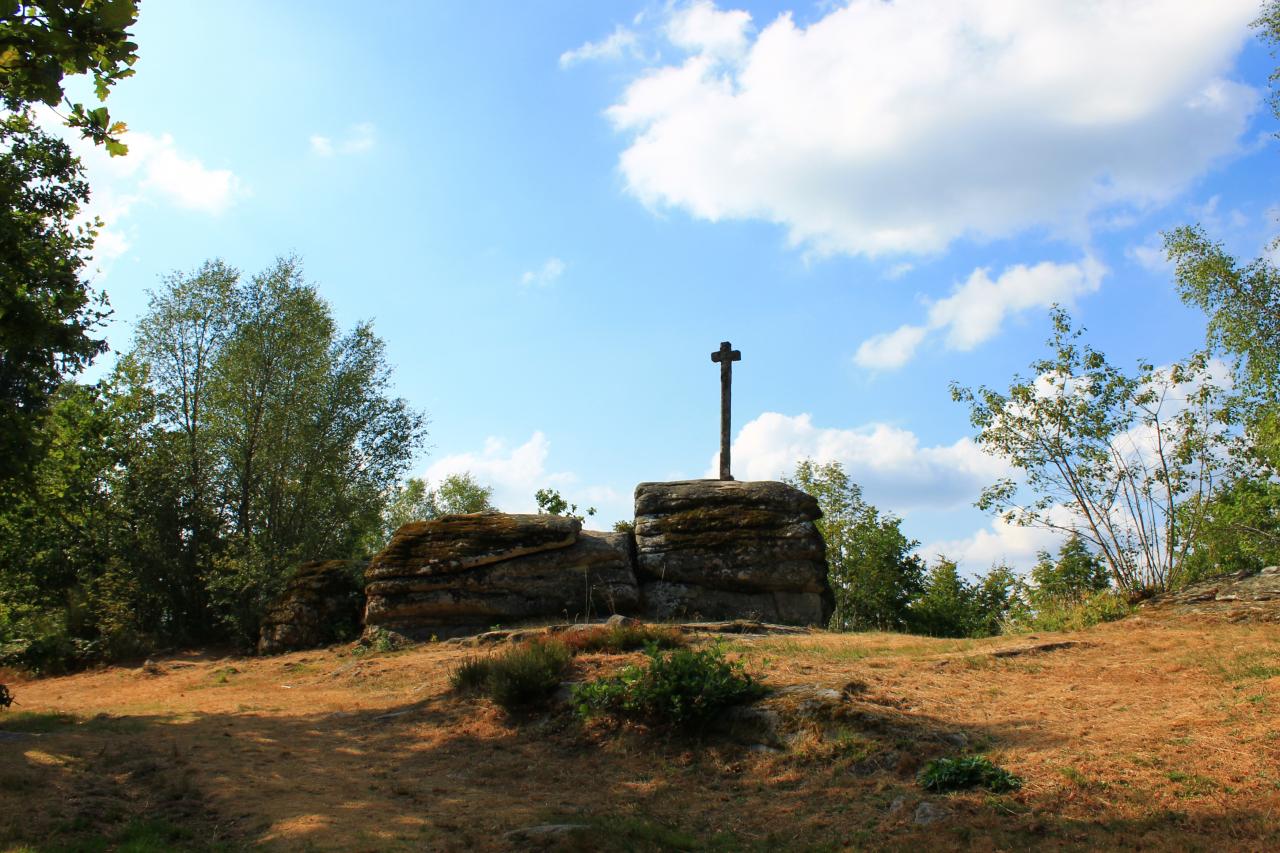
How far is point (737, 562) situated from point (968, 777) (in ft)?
35.7

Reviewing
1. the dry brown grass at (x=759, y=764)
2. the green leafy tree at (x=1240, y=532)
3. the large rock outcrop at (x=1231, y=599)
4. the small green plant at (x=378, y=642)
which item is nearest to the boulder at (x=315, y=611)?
the small green plant at (x=378, y=642)

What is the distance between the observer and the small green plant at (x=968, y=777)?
7274 mm

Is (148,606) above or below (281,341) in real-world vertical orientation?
below

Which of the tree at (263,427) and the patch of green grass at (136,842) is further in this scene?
the tree at (263,427)

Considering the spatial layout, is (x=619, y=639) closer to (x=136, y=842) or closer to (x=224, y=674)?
(x=136, y=842)

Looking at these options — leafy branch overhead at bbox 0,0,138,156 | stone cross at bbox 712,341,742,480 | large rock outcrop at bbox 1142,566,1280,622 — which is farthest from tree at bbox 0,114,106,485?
large rock outcrop at bbox 1142,566,1280,622

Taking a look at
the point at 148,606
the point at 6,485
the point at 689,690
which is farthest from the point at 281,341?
the point at 689,690

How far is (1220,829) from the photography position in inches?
241

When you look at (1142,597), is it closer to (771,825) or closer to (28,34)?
(771,825)

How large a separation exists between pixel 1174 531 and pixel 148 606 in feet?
79.8

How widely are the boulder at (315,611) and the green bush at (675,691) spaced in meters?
10.8

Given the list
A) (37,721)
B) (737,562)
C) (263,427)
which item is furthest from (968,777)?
(263,427)

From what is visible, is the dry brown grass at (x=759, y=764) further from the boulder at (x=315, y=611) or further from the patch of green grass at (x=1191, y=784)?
the boulder at (x=315, y=611)

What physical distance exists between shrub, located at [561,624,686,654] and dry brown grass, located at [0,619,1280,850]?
39 cm
